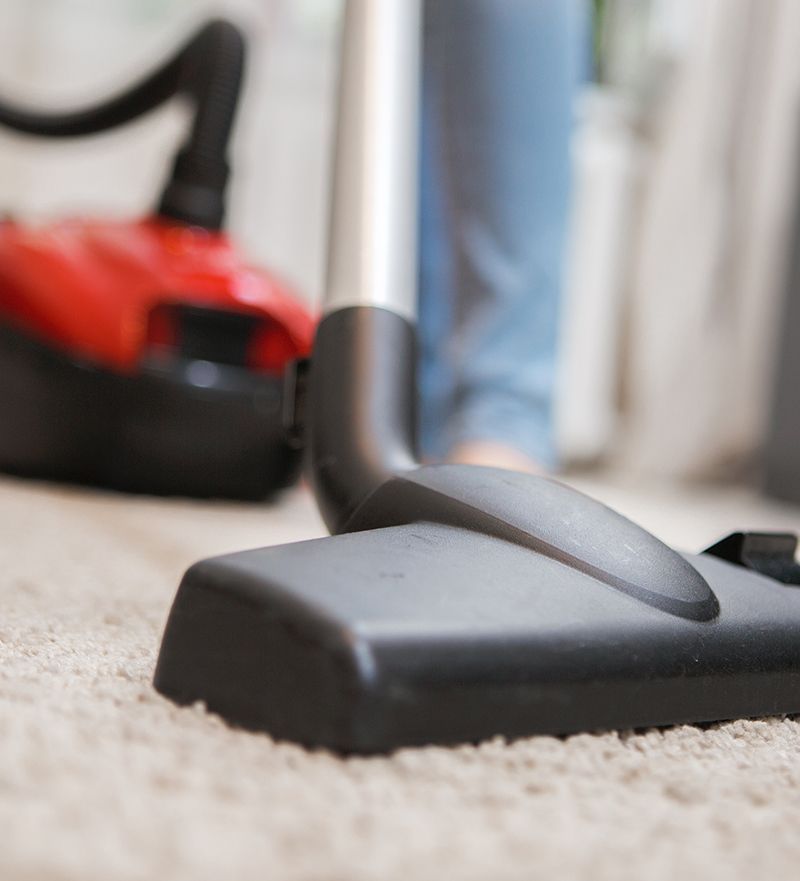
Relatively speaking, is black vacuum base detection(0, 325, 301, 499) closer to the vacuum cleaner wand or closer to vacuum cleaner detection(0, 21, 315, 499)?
vacuum cleaner detection(0, 21, 315, 499)

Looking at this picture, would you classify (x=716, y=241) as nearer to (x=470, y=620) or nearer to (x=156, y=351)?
(x=156, y=351)

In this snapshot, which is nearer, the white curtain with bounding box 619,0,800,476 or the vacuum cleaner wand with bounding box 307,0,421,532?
the vacuum cleaner wand with bounding box 307,0,421,532

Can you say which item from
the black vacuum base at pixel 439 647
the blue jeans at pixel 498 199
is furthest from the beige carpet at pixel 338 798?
the blue jeans at pixel 498 199

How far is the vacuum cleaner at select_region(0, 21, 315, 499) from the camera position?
101 cm

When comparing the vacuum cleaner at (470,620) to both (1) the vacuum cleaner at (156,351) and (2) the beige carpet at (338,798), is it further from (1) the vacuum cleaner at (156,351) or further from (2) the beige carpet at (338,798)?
(1) the vacuum cleaner at (156,351)

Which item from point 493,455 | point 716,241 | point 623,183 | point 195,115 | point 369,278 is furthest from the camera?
point 623,183

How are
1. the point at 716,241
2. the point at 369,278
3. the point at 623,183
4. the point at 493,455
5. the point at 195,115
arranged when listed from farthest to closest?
the point at 623,183 < the point at 716,241 < the point at 195,115 < the point at 493,455 < the point at 369,278

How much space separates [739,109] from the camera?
2125 mm

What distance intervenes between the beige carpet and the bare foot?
557 millimetres

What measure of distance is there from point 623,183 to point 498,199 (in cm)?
135

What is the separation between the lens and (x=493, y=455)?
0.94 metres

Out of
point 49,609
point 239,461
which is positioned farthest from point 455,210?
point 49,609

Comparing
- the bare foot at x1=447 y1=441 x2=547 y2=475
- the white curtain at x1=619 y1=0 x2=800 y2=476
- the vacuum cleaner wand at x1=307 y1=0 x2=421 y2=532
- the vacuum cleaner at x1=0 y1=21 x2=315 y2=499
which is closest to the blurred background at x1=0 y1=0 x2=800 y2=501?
the white curtain at x1=619 y1=0 x2=800 y2=476

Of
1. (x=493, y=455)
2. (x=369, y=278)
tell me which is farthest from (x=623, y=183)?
(x=369, y=278)
